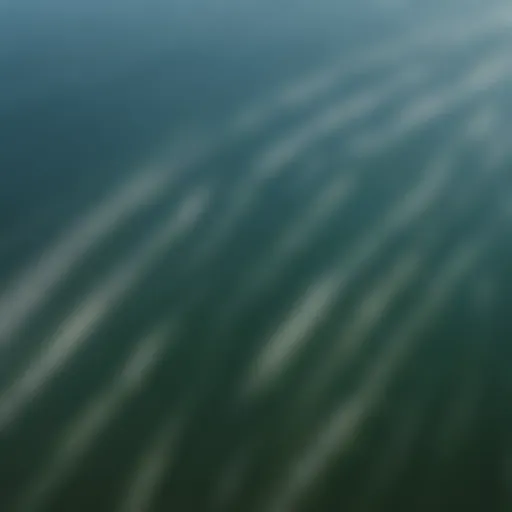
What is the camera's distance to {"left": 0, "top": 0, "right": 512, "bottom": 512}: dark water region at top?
10.0 ft

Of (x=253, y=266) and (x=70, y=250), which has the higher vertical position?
(x=253, y=266)

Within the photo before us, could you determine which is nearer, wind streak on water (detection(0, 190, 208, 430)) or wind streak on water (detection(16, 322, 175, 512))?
Answer: wind streak on water (detection(16, 322, 175, 512))

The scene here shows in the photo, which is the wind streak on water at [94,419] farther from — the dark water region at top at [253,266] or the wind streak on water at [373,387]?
the wind streak on water at [373,387]

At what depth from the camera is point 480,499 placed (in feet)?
9.70

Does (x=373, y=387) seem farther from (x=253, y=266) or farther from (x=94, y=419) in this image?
(x=94, y=419)

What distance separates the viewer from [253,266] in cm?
401

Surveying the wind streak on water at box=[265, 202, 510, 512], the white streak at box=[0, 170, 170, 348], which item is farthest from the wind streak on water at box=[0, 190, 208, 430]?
the wind streak on water at box=[265, 202, 510, 512]

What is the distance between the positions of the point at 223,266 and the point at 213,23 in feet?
10.3

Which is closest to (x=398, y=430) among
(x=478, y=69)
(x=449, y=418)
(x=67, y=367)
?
(x=449, y=418)

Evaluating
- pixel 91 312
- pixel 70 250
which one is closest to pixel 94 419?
pixel 91 312

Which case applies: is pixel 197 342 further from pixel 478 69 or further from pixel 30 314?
pixel 478 69

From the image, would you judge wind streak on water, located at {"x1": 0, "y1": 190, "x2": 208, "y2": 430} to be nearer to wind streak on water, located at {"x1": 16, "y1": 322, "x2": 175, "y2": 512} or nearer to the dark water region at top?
the dark water region at top

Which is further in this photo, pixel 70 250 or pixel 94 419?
pixel 70 250

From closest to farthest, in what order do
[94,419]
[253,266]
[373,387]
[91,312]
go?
1. [94,419]
2. [373,387]
3. [91,312]
4. [253,266]
